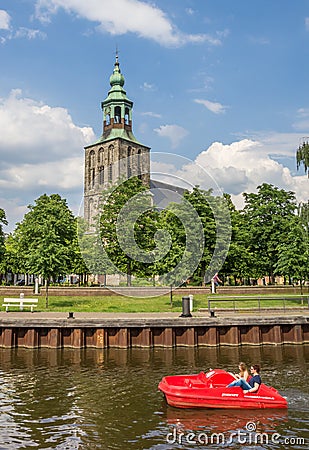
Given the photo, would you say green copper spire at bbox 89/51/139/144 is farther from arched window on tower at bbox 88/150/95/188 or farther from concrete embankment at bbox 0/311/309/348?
concrete embankment at bbox 0/311/309/348

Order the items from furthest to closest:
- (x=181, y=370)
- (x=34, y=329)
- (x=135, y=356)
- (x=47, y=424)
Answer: (x=34, y=329) < (x=135, y=356) < (x=181, y=370) < (x=47, y=424)

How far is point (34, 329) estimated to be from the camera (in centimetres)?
2477

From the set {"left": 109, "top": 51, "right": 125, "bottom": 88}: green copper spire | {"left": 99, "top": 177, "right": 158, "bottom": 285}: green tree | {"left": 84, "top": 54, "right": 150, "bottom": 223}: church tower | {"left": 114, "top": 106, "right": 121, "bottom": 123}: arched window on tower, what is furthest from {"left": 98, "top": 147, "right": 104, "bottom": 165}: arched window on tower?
{"left": 99, "top": 177, "right": 158, "bottom": 285}: green tree

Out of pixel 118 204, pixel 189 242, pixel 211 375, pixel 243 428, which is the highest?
pixel 118 204

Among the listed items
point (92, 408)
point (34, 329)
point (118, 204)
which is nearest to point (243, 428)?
point (92, 408)

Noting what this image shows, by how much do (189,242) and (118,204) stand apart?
1286cm

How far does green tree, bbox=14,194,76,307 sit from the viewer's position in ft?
111

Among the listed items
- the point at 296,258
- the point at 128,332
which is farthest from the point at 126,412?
the point at 296,258

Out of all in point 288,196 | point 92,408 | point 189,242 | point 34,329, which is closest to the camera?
point 92,408

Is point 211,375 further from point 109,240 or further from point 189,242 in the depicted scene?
point 109,240

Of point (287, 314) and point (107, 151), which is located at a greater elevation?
point (107, 151)

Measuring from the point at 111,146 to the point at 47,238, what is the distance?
6754 centimetres

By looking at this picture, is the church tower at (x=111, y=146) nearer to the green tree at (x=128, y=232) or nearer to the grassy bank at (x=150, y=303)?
the green tree at (x=128, y=232)

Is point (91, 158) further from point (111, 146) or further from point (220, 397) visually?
point (220, 397)
